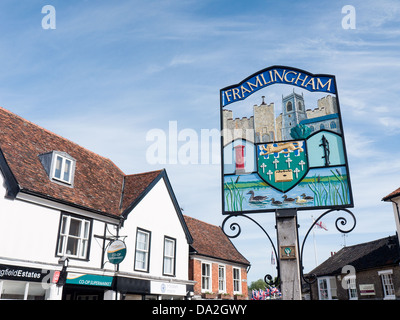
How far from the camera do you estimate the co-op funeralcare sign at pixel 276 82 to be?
815 cm

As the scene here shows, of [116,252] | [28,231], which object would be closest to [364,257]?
[116,252]

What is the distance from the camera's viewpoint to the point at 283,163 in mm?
7742

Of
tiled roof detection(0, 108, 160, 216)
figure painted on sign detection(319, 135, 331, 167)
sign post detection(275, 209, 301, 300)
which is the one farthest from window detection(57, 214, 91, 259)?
figure painted on sign detection(319, 135, 331, 167)

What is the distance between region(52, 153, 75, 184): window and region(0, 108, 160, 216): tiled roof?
1.42ft

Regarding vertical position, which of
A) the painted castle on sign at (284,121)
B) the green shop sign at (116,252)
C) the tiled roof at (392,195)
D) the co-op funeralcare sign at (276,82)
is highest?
the tiled roof at (392,195)

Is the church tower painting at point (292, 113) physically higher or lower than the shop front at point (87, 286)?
higher

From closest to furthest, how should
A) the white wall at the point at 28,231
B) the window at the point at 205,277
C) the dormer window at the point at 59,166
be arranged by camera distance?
the white wall at the point at 28,231 < the dormer window at the point at 59,166 < the window at the point at 205,277

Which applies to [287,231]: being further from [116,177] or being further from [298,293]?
[116,177]

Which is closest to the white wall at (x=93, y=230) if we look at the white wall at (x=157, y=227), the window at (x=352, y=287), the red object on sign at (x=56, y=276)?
the white wall at (x=157, y=227)

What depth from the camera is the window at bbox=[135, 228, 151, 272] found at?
1784 cm

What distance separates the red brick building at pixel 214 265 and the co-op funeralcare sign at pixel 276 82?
50.5 ft

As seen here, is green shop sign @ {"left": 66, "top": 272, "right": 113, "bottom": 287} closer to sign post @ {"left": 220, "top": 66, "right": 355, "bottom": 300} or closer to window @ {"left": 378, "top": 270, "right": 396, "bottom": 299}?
sign post @ {"left": 220, "top": 66, "right": 355, "bottom": 300}

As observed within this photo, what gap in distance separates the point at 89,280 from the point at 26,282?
2735 millimetres

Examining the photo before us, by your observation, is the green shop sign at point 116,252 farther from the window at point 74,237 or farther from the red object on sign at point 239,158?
the red object on sign at point 239,158
